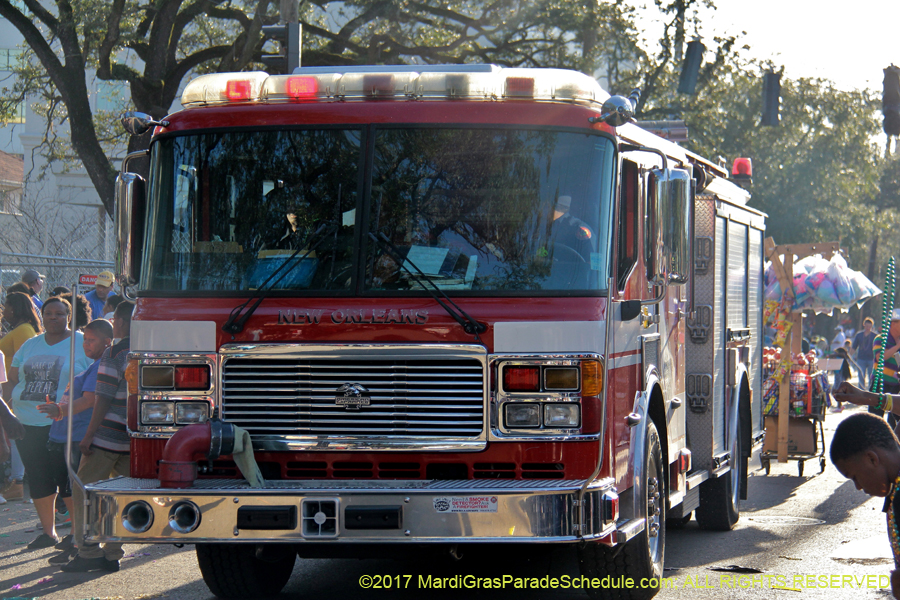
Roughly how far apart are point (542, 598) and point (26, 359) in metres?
4.58

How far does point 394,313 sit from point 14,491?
7177 millimetres

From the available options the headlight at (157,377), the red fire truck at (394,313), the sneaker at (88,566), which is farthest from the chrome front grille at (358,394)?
the sneaker at (88,566)

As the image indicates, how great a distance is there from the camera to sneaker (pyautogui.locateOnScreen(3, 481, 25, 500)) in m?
11.4

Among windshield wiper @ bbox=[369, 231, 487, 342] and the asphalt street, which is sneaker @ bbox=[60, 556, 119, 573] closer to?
the asphalt street

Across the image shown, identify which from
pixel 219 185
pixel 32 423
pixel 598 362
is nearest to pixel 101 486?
pixel 219 185

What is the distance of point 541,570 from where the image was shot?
7863mm

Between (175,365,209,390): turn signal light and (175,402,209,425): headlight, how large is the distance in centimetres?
9

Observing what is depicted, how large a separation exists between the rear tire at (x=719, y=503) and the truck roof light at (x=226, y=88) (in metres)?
5.28

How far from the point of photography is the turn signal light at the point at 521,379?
570 cm

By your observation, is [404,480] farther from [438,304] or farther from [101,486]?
[101,486]

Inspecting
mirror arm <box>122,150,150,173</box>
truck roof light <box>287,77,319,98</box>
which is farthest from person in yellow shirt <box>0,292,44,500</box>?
truck roof light <box>287,77,319,98</box>

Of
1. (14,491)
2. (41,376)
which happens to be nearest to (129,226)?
(41,376)

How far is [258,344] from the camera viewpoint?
19.2 ft

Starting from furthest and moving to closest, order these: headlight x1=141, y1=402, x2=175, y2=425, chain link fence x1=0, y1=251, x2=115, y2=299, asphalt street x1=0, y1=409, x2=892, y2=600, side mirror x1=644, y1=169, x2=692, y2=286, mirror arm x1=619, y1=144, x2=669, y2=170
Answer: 1. chain link fence x1=0, y1=251, x2=115, y2=299
2. asphalt street x1=0, y1=409, x2=892, y2=600
3. mirror arm x1=619, y1=144, x2=669, y2=170
4. side mirror x1=644, y1=169, x2=692, y2=286
5. headlight x1=141, y1=402, x2=175, y2=425
